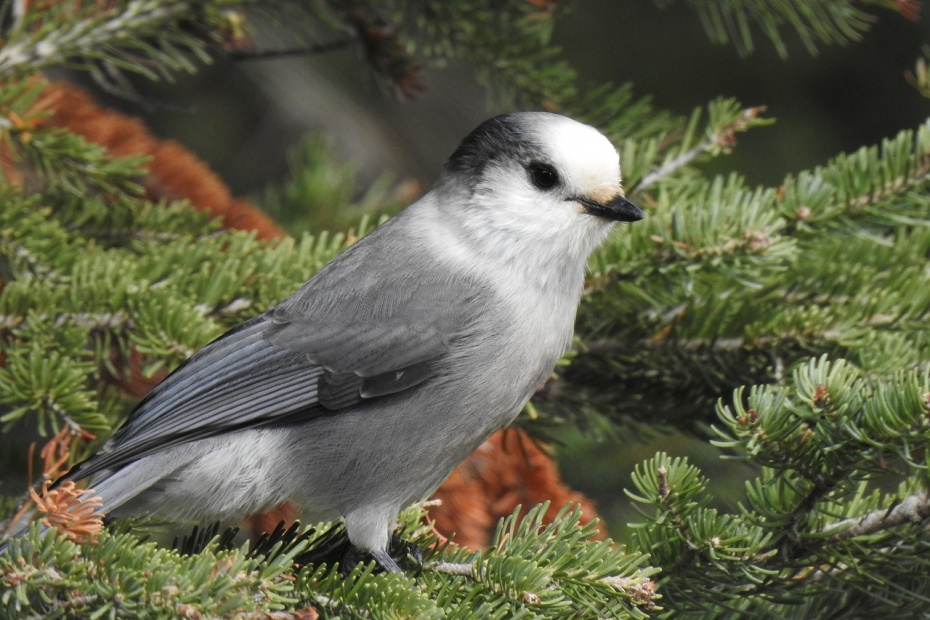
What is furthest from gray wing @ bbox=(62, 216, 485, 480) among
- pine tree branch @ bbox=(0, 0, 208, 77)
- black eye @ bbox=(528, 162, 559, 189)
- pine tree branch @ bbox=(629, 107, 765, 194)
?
pine tree branch @ bbox=(0, 0, 208, 77)

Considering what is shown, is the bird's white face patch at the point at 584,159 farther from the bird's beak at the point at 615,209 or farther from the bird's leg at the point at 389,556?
the bird's leg at the point at 389,556

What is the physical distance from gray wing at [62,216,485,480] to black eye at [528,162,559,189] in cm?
28

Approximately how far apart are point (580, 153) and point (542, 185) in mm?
123

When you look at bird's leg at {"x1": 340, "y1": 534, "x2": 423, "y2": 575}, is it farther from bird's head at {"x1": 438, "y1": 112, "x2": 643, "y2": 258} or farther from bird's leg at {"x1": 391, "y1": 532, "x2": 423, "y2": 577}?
bird's head at {"x1": 438, "y1": 112, "x2": 643, "y2": 258}

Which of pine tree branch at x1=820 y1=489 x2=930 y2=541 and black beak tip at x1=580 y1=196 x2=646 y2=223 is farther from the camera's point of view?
black beak tip at x1=580 y1=196 x2=646 y2=223

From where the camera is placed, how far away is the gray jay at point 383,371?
2.18 m

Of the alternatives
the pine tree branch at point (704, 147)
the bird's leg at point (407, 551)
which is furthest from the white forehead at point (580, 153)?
the bird's leg at point (407, 551)

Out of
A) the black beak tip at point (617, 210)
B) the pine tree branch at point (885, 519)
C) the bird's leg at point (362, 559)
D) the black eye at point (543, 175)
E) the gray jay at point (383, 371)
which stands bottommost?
the bird's leg at point (362, 559)

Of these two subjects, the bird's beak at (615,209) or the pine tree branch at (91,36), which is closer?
the bird's beak at (615,209)

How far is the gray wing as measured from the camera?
2221mm

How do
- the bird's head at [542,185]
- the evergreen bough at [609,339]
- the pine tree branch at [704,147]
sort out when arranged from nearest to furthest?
the evergreen bough at [609,339] < the bird's head at [542,185] < the pine tree branch at [704,147]

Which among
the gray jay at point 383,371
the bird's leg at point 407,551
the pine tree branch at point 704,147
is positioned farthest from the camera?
the pine tree branch at point 704,147

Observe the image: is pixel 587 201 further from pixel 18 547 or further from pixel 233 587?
pixel 18 547

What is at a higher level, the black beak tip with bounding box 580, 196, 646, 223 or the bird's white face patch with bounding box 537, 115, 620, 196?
the bird's white face patch with bounding box 537, 115, 620, 196
